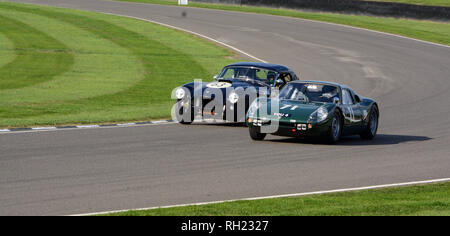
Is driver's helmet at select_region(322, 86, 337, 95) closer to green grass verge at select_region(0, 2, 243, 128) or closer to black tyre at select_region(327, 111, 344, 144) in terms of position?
black tyre at select_region(327, 111, 344, 144)

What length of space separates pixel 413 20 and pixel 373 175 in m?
38.9

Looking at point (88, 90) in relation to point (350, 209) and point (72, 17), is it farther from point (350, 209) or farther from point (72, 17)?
point (72, 17)

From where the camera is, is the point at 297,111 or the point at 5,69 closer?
the point at 297,111

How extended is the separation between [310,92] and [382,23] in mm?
33040

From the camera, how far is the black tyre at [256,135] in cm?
1530

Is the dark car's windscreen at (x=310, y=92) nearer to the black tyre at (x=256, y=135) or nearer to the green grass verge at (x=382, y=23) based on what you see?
the black tyre at (x=256, y=135)

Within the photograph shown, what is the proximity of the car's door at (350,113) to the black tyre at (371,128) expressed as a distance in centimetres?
32

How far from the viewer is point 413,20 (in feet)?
160

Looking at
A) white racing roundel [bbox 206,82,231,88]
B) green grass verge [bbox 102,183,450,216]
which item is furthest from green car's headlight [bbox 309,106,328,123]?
green grass verge [bbox 102,183,450,216]

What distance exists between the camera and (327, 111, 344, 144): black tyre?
15.2 m

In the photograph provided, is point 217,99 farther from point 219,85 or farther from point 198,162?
point 198,162

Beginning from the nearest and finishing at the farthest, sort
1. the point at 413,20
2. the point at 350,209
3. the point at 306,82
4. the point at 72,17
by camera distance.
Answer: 1. the point at 350,209
2. the point at 306,82
3. the point at 72,17
4. the point at 413,20

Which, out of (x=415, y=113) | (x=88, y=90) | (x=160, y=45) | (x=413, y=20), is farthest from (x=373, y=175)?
(x=413, y=20)
